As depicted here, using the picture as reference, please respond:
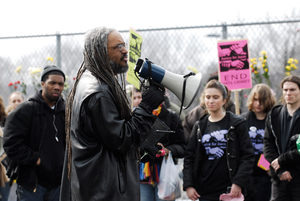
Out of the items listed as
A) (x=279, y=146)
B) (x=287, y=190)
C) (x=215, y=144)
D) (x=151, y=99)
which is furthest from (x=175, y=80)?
(x=287, y=190)

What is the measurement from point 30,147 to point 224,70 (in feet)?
9.38

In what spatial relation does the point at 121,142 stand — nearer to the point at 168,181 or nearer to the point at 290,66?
the point at 168,181

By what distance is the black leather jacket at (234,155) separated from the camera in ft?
11.0

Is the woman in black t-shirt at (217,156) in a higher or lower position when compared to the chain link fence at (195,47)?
lower

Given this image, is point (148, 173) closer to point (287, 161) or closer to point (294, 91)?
point (287, 161)

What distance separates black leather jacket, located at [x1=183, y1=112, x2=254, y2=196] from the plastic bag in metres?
0.14

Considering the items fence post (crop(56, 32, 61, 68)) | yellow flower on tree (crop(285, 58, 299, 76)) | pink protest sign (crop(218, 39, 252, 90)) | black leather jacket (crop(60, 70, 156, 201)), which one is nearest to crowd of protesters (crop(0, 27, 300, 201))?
black leather jacket (crop(60, 70, 156, 201))

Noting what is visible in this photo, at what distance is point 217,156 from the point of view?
3.43m

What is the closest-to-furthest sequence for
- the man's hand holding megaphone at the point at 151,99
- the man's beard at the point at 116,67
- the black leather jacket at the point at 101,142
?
the black leather jacket at the point at 101,142 < the man's hand holding megaphone at the point at 151,99 < the man's beard at the point at 116,67

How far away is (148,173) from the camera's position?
12.1 ft

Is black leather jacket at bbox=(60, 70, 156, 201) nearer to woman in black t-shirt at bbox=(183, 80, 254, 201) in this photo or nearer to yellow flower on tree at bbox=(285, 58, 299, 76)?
woman in black t-shirt at bbox=(183, 80, 254, 201)

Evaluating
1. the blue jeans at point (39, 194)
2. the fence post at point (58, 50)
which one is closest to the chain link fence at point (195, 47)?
the fence post at point (58, 50)

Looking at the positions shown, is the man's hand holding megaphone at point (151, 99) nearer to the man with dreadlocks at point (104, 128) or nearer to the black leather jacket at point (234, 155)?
the man with dreadlocks at point (104, 128)

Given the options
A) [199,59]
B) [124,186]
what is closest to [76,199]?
[124,186]
